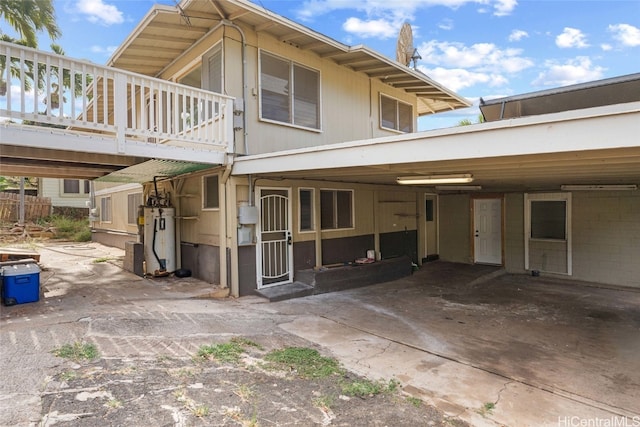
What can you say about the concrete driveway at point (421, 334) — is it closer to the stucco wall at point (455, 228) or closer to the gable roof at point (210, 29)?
the stucco wall at point (455, 228)

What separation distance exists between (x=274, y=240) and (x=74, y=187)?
59.7 ft

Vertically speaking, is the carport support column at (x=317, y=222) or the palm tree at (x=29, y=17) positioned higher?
the palm tree at (x=29, y=17)

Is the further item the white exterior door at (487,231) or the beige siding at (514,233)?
the white exterior door at (487,231)

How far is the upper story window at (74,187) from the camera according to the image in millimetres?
19763

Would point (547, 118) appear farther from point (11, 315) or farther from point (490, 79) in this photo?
point (490, 79)

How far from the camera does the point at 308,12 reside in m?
9.57

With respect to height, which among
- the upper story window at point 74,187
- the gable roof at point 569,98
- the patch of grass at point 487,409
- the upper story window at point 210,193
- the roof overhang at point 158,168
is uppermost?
the gable roof at point 569,98

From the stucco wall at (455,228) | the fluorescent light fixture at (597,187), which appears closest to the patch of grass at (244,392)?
the fluorescent light fixture at (597,187)

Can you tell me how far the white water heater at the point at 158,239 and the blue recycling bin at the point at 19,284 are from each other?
2.65 m

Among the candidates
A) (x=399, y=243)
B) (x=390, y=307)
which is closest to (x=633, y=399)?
(x=390, y=307)

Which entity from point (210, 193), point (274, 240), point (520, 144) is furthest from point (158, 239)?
point (520, 144)

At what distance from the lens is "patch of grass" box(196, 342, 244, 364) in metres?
3.75

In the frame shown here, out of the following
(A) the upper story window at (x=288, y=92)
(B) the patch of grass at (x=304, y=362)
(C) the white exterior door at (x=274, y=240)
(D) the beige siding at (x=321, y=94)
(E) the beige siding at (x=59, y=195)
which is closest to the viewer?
(B) the patch of grass at (x=304, y=362)

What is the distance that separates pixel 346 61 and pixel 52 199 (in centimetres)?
1881
